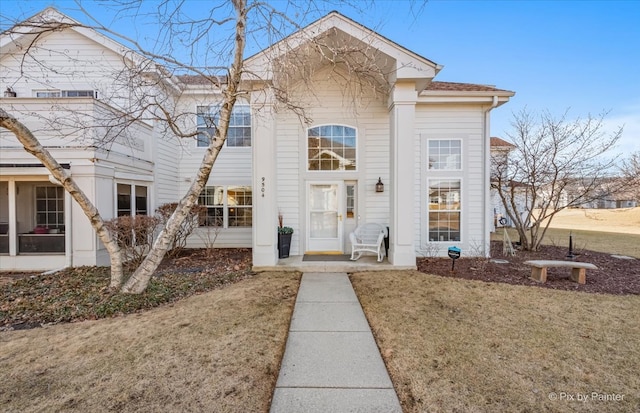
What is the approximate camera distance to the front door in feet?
27.6

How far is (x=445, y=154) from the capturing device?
8.59 m

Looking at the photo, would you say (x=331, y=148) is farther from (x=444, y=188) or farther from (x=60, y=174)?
(x=60, y=174)

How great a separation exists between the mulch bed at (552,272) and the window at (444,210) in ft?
2.58

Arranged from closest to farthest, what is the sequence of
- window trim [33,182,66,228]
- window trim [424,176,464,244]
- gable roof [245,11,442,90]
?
1. gable roof [245,11,442,90]
2. window trim [33,182,66,228]
3. window trim [424,176,464,244]

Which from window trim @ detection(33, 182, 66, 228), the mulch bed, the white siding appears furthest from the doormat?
the white siding

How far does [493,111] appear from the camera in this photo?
28.4 ft

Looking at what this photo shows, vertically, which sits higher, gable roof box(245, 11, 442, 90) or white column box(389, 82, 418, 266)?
gable roof box(245, 11, 442, 90)

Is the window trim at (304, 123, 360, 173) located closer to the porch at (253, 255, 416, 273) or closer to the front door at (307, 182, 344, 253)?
the front door at (307, 182, 344, 253)

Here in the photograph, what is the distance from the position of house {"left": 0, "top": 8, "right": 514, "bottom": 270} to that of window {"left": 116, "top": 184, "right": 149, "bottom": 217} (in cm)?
3

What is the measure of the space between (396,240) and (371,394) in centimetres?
459

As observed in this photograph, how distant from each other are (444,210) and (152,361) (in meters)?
7.87

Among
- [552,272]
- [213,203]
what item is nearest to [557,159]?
[552,272]

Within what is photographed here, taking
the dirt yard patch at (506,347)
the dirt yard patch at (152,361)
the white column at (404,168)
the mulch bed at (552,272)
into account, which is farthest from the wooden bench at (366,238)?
the dirt yard patch at (152,361)

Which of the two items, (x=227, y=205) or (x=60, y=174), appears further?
(x=227, y=205)
